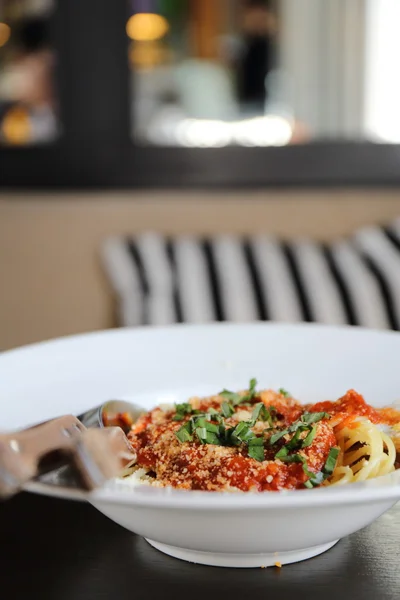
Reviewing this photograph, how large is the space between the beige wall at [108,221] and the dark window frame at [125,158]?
0.14ft

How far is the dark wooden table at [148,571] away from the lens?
1.83ft

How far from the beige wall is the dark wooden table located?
155cm

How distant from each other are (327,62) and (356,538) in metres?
4.09

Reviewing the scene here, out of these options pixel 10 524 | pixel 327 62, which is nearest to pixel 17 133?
pixel 10 524

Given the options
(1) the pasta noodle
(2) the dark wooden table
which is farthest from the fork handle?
(1) the pasta noodle

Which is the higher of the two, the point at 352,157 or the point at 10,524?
the point at 352,157

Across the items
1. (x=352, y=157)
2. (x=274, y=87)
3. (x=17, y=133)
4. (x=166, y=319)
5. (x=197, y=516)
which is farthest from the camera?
(x=274, y=87)

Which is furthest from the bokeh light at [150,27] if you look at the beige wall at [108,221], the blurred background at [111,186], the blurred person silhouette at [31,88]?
the beige wall at [108,221]

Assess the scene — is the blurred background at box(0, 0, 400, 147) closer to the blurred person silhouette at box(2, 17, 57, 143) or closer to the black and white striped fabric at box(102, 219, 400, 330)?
the blurred person silhouette at box(2, 17, 57, 143)

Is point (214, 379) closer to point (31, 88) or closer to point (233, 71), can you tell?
point (31, 88)

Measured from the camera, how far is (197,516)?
1.70ft

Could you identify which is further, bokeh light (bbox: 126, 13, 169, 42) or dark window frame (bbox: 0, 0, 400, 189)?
bokeh light (bbox: 126, 13, 169, 42)

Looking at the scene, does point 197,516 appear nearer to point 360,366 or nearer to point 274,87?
point 360,366

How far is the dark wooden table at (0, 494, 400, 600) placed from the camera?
22.0 inches
